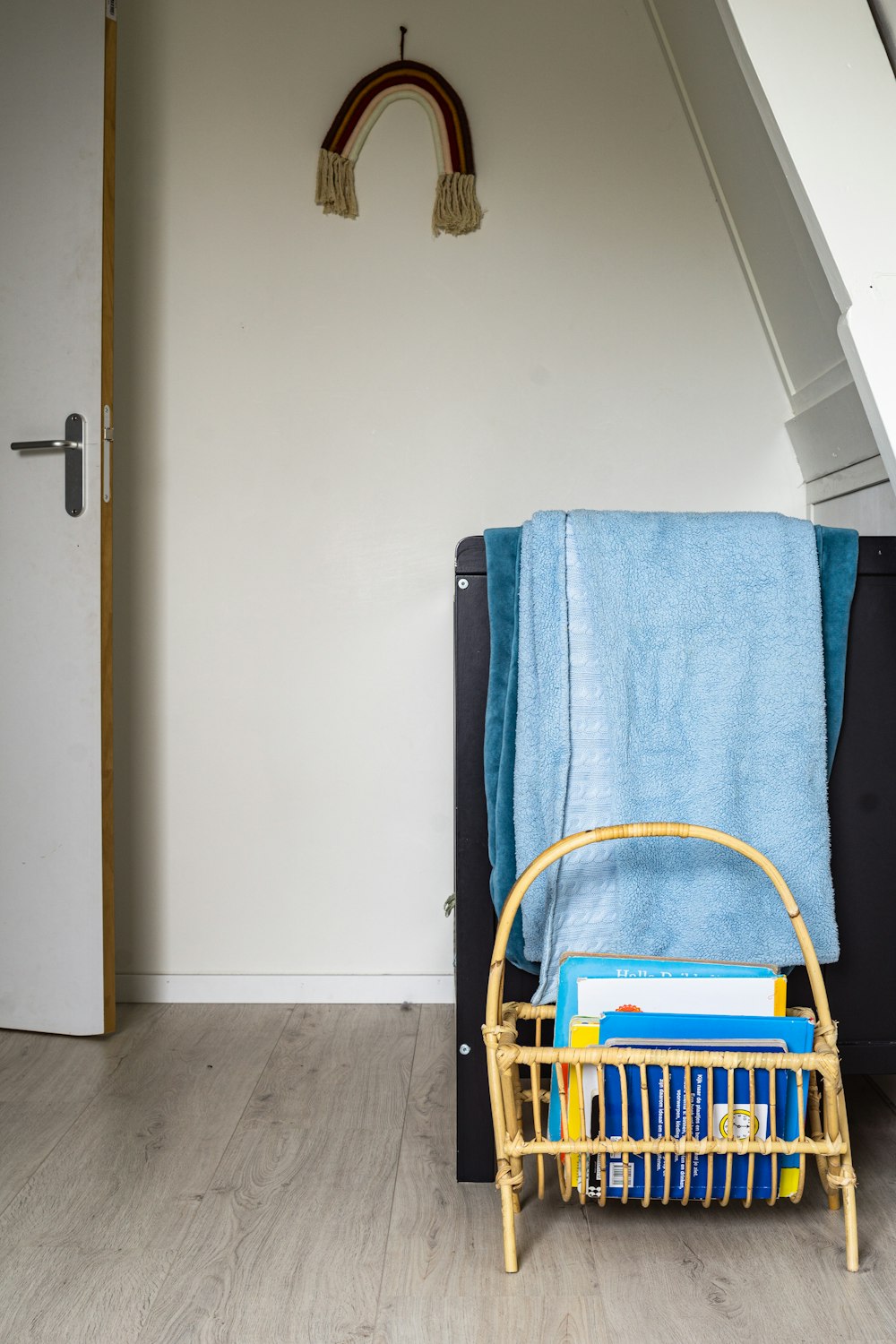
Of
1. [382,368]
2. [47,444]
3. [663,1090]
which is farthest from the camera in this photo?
[382,368]

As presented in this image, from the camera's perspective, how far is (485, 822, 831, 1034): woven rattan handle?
3.65 feet

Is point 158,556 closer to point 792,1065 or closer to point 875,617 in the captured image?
point 875,617

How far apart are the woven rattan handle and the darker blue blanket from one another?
80mm

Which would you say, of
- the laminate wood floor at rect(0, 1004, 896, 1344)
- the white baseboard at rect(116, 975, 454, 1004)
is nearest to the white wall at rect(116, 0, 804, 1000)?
the white baseboard at rect(116, 975, 454, 1004)

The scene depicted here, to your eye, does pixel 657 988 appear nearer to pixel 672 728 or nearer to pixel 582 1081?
pixel 582 1081

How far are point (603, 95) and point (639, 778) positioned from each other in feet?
4.65

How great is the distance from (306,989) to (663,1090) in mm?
1034

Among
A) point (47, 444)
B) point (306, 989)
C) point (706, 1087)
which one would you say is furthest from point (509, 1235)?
point (47, 444)

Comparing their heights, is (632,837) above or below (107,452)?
below

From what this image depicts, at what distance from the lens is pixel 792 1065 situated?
1093 millimetres

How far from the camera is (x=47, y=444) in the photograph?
180 cm

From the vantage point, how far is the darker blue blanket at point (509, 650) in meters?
1.21

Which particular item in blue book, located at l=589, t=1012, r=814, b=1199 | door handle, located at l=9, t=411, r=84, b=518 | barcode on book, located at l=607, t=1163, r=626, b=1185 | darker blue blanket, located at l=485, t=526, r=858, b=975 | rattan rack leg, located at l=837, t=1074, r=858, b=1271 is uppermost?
door handle, located at l=9, t=411, r=84, b=518

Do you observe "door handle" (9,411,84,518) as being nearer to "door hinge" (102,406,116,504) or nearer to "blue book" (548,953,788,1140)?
"door hinge" (102,406,116,504)
